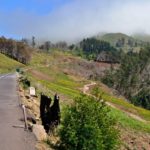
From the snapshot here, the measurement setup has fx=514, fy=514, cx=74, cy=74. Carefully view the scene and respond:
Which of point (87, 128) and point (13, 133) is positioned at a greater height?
point (87, 128)

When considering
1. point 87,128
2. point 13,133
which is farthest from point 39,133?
point 87,128

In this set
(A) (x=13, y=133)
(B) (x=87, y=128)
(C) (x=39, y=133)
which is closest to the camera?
(B) (x=87, y=128)

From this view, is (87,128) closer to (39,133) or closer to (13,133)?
(39,133)

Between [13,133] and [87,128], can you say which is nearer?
[87,128]

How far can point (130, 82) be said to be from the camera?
19288 cm

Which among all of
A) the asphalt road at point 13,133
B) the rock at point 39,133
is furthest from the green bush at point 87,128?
the asphalt road at point 13,133

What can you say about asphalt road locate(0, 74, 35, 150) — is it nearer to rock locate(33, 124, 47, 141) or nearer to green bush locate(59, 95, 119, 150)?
rock locate(33, 124, 47, 141)

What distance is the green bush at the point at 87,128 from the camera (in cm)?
2109

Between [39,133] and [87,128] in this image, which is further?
[39,133]

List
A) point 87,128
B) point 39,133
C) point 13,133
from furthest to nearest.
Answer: point 39,133
point 13,133
point 87,128

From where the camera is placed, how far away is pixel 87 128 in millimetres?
21281

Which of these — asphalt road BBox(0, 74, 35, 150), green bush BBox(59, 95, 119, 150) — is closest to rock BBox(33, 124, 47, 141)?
asphalt road BBox(0, 74, 35, 150)

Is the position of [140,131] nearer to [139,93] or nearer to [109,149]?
[109,149]

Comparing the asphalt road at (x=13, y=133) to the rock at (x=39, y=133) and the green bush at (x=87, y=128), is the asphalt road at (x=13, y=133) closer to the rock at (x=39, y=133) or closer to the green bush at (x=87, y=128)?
the rock at (x=39, y=133)
